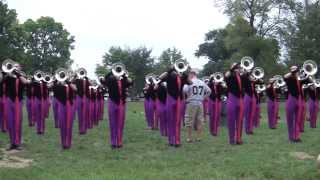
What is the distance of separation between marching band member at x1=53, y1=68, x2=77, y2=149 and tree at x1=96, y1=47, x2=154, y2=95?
71308mm

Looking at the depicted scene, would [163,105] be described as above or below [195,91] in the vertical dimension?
below

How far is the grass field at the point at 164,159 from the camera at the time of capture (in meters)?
10.9

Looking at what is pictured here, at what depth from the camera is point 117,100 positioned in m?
15.2

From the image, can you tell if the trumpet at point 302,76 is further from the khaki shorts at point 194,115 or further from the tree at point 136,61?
the tree at point 136,61

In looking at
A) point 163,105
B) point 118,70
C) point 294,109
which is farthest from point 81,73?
point 294,109

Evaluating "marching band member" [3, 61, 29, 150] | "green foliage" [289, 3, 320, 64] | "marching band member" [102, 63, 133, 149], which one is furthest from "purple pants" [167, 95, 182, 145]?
"green foliage" [289, 3, 320, 64]

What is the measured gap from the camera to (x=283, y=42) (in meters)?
57.9

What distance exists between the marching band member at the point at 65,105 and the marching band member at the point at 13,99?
0.85 meters

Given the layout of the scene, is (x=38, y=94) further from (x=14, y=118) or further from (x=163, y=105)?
(x=14, y=118)

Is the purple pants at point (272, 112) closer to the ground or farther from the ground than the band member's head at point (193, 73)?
closer to the ground

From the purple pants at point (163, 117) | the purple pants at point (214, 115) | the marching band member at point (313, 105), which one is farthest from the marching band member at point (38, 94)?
the marching band member at point (313, 105)

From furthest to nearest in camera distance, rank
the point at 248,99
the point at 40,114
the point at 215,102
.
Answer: the point at 40,114
the point at 215,102
the point at 248,99

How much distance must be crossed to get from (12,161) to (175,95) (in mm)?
4504

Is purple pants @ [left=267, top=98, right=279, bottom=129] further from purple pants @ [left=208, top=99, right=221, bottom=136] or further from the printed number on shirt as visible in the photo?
the printed number on shirt
